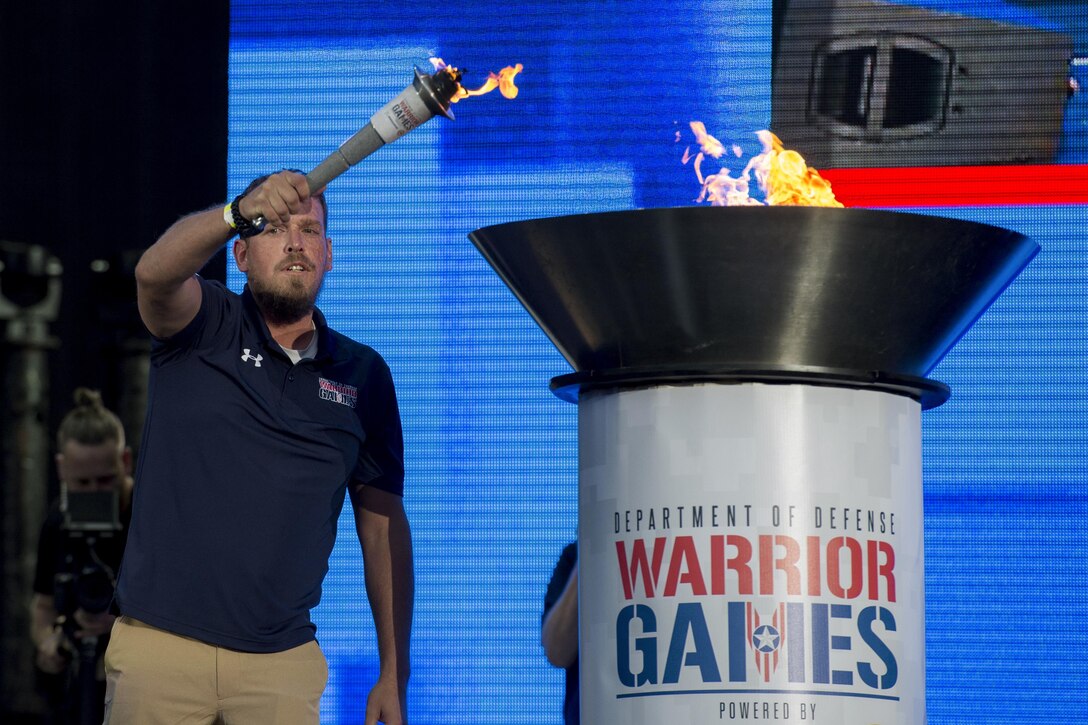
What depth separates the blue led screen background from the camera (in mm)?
3605

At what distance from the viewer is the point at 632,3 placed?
153 inches

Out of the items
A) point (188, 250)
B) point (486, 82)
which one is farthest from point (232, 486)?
point (486, 82)

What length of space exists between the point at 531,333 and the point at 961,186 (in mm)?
1110

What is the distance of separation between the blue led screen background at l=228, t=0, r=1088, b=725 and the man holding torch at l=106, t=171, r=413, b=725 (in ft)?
3.89

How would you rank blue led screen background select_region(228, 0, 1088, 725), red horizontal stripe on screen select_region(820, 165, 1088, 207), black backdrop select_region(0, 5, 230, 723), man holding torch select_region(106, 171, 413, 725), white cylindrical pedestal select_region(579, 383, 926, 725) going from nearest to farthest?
1. white cylindrical pedestal select_region(579, 383, 926, 725)
2. man holding torch select_region(106, 171, 413, 725)
3. blue led screen background select_region(228, 0, 1088, 725)
4. red horizontal stripe on screen select_region(820, 165, 1088, 207)
5. black backdrop select_region(0, 5, 230, 723)

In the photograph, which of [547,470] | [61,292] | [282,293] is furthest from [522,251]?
[61,292]

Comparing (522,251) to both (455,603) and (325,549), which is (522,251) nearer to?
(325,549)

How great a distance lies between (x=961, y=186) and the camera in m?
3.78

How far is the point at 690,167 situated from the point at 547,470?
2.72 feet

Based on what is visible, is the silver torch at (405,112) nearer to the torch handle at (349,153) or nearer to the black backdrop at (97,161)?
the torch handle at (349,153)

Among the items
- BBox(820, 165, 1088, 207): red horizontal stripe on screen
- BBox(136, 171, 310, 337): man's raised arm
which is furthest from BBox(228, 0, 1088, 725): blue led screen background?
BBox(136, 171, 310, 337): man's raised arm

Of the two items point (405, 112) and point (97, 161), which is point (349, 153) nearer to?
point (405, 112)

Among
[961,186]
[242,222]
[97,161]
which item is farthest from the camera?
[97,161]

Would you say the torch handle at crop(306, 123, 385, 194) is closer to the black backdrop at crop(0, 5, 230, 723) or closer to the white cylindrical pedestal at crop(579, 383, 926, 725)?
the white cylindrical pedestal at crop(579, 383, 926, 725)
